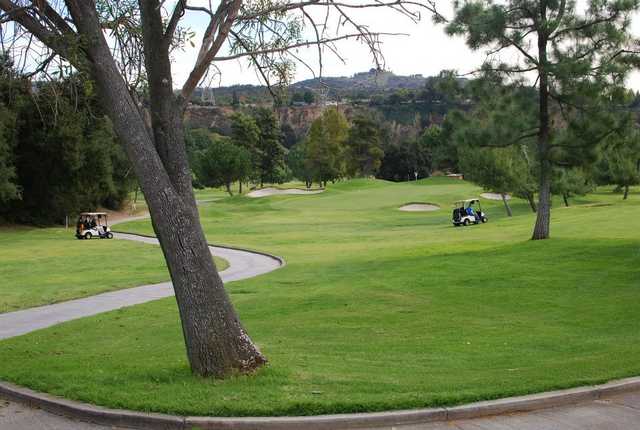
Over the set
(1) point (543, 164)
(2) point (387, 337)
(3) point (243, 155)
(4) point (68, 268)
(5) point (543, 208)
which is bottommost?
(4) point (68, 268)

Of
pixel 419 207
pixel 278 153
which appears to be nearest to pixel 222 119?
pixel 278 153

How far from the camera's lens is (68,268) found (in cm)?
2583

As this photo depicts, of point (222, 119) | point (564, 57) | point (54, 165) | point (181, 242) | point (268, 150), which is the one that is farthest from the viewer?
point (222, 119)

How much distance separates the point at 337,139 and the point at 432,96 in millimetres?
79296

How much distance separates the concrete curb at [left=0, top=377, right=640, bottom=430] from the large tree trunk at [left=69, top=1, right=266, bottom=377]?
3.92 feet

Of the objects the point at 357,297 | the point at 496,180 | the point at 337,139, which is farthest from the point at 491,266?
the point at 337,139

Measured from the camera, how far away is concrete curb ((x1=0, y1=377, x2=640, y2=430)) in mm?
6023

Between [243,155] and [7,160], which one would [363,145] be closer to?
[243,155]

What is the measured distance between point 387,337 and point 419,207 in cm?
5421

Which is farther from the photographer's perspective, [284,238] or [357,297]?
[284,238]

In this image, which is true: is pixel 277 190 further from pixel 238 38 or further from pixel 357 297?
pixel 238 38

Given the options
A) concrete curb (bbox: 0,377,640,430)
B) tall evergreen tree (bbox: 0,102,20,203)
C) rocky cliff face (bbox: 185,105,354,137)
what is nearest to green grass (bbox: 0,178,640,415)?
concrete curb (bbox: 0,377,640,430)

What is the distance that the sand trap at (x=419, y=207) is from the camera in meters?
63.2

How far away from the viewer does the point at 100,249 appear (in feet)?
112
